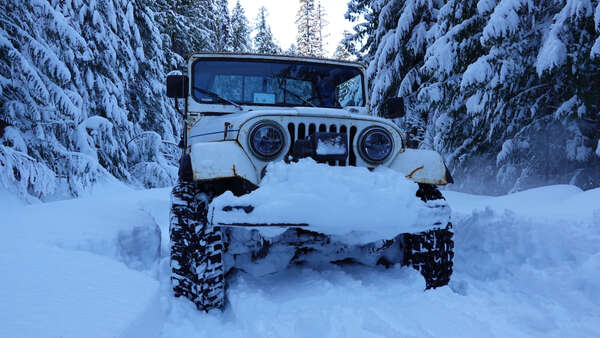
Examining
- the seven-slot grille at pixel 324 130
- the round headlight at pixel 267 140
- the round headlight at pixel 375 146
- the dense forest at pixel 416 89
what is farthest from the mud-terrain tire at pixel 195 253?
the dense forest at pixel 416 89

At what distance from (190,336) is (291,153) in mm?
1440

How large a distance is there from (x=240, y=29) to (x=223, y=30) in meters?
5.40

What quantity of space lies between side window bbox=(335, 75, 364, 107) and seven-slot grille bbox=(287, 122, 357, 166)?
4.73ft

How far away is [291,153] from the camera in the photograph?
3.03 m

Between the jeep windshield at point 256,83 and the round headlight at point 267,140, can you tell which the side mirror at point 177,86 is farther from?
the round headlight at point 267,140

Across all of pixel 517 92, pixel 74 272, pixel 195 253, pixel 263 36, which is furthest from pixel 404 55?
pixel 263 36

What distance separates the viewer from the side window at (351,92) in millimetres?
4590

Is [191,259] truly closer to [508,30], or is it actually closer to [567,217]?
[567,217]

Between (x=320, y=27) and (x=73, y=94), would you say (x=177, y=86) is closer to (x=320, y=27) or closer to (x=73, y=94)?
(x=73, y=94)

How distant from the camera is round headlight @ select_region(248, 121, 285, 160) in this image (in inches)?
116

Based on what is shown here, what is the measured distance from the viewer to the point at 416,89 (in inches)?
477

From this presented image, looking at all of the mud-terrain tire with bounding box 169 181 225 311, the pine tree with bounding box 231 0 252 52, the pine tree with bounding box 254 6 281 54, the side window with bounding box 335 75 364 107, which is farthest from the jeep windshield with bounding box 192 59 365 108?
the pine tree with bounding box 254 6 281 54

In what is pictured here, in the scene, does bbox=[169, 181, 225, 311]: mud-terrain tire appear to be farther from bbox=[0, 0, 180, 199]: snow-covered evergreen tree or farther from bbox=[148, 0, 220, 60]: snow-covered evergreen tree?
bbox=[148, 0, 220, 60]: snow-covered evergreen tree

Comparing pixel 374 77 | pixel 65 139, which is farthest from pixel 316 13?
pixel 65 139
